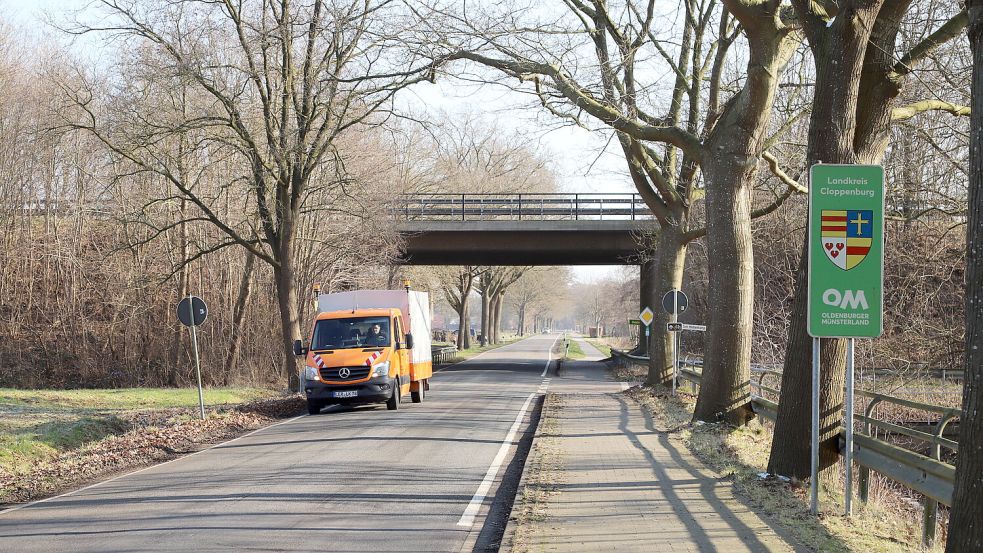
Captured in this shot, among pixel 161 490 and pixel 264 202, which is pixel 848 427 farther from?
pixel 264 202

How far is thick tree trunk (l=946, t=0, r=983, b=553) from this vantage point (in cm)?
556

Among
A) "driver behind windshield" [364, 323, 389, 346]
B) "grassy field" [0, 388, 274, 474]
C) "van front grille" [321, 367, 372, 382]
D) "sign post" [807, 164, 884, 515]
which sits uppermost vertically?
"sign post" [807, 164, 884, 515]

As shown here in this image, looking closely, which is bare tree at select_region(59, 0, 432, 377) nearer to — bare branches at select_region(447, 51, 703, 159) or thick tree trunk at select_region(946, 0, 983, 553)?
bare branches at select_region(447, 51, 703, 159)

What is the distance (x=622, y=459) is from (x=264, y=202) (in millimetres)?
14709

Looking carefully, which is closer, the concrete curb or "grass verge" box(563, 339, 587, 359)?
the concrete curb

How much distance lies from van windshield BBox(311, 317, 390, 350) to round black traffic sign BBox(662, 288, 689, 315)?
7.26m

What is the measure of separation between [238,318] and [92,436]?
18342mm

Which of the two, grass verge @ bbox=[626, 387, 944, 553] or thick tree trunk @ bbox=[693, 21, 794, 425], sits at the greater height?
thick tree trunk @ bbox=[693, 21, 794, 425]

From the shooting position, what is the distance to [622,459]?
12.6 m

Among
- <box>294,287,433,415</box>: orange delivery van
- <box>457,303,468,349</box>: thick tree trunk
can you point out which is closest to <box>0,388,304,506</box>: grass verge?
<box>294,287,433,415</box>: orange delivery van

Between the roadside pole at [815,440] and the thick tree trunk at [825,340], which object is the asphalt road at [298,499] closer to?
the roadside pole at [815,440]

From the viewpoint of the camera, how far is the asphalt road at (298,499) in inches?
323

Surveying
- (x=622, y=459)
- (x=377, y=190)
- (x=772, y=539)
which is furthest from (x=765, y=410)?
(x=377, y=190)

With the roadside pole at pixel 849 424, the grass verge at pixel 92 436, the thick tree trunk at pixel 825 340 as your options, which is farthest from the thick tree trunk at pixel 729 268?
the grass verge at pixel 92 436
